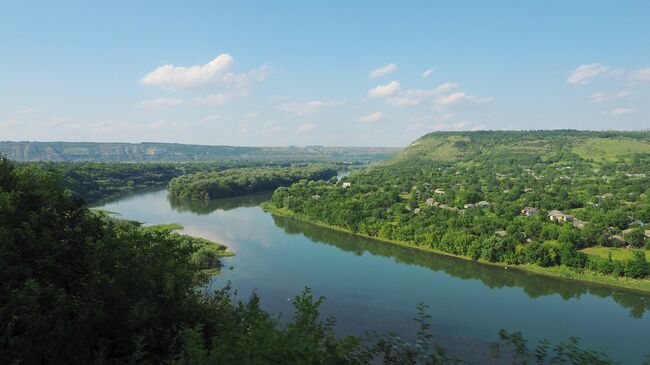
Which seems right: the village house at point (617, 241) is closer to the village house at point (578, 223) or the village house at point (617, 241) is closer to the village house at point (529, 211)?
the village house at point (578, 223)

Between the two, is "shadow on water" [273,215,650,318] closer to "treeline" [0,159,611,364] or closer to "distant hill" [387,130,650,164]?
"treeline" [0,159,611,364]

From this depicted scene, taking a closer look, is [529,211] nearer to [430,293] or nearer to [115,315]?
[430,293]

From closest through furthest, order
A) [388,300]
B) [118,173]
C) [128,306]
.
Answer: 1. [128,306]
2. [388,300]
3. [118,173]

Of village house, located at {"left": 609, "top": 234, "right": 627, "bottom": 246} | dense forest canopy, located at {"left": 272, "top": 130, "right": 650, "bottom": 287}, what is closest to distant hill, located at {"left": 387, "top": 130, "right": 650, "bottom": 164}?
dense forest canopy, located at {"left": 272, "top": 130, "right": 650, "bottom": 287}

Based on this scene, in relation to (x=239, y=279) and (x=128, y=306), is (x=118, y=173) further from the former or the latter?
(x=128, y=306)

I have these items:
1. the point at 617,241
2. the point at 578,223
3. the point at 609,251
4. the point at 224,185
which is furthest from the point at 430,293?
the point at 224,185

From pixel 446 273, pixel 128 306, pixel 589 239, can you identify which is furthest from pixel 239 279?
pixel 589 239
